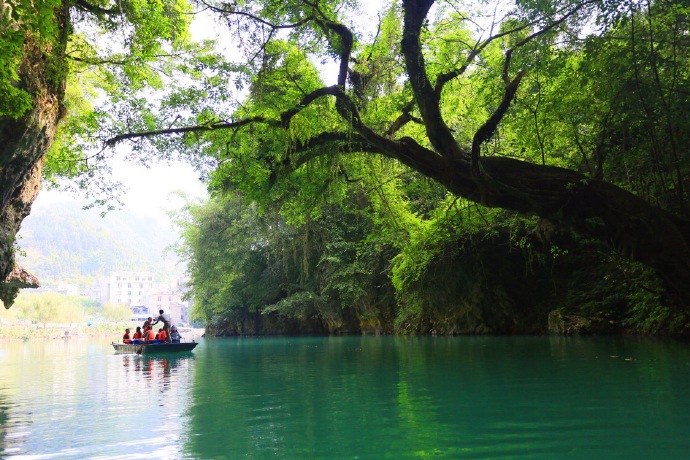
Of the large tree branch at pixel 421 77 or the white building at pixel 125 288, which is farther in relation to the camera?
the white building at pixel 125 288

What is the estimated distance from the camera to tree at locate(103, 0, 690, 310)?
795 cm

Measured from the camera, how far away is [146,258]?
198 meters

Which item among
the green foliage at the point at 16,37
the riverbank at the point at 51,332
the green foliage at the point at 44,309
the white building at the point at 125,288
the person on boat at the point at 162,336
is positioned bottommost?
the riverbank at the point at 51,332

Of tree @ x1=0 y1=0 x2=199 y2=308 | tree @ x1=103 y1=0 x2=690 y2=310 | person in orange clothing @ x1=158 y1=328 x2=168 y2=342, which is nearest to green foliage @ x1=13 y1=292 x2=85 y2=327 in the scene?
person in orange clothing @ x1=158 y1=328 x2=168 y2=342

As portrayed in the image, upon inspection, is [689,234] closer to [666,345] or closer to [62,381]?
[666,345]

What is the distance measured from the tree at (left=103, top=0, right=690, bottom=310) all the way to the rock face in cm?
130

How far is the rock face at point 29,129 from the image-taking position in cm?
834

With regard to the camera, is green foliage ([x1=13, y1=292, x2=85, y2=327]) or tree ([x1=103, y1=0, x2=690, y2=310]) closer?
tree ([x1=103, y1=0, x2=690, y2=310])

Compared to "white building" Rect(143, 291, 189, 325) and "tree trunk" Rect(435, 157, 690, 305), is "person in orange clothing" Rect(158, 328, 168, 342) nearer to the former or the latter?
"tree trunk" Rect(435, 157, 690, 305)

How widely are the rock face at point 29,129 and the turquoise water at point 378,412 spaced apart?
3076 mm

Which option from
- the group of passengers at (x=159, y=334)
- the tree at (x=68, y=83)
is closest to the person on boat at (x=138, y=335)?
the group of passengers at (x=159, y=334)

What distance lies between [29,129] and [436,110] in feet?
20.9

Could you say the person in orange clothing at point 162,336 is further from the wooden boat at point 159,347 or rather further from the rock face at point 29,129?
the rock face at point 29,129

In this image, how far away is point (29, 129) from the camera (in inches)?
339
